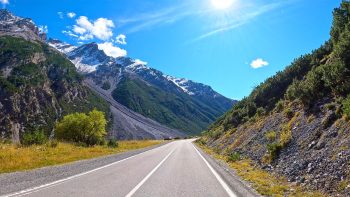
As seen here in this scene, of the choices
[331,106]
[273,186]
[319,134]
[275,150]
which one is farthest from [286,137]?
[273,186]

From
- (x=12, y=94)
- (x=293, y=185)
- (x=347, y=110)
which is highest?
(x=12, y=94)

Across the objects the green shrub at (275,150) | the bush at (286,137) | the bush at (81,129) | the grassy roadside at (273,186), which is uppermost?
the bush at (81,129)

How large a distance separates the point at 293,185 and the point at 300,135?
5.42m

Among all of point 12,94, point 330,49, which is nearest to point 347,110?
point 330,49

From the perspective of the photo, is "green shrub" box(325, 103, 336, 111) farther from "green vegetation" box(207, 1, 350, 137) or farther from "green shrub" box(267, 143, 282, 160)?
"green shrub" box(267, 143, 282, 160)

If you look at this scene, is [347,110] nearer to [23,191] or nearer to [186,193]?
[186,193]

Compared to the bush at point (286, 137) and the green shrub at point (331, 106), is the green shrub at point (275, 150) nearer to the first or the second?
the bush at point (286, 137)

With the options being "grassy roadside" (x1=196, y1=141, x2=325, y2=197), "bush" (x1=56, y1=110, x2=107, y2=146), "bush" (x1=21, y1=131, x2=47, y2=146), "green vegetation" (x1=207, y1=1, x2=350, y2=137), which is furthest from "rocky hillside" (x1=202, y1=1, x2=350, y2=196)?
"bush" (x1=56, y1=110, x2=107, y2=146)

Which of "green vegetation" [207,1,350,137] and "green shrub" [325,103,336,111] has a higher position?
"green vegetation" [207,1,350,137]

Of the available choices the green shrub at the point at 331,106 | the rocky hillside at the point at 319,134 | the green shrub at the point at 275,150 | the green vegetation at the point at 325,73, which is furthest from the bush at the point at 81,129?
the green shrub at the point at 331,106

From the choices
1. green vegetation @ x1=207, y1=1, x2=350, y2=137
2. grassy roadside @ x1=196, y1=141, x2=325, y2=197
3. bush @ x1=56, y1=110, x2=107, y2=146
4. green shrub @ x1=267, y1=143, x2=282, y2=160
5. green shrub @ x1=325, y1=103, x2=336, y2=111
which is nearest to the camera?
grassy roadside @ x1=196, y1=141, x2=325, y2=197

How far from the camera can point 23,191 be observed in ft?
35.3

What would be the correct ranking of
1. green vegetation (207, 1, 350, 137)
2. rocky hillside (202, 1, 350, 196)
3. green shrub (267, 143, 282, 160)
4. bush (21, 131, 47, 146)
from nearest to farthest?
rocky hillside (202, 1, 350, 196), green shrub (267, 143, 282, 160), green vegetation (207, 1, 350, 137), bush (21, 131, 47, 146)

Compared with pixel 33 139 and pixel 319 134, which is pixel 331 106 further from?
pixel 33 139
